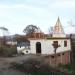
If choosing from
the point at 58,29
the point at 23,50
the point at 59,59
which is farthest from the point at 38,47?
the point at 23,50

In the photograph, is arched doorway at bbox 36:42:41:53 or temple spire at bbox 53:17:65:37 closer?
arched doorway at bbox 36:42:41:53

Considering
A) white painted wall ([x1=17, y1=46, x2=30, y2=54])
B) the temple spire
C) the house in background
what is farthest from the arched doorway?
white painted wall ([x1=17, y1=46, x2=30, y2=54])

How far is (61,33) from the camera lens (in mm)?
34438

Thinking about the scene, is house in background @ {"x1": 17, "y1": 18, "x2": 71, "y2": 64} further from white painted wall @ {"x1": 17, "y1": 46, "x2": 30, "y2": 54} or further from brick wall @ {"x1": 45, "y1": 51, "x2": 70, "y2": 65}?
white painted wall @ {"x1": 17, "y1": 46, "x2": 30, "y2": 54}

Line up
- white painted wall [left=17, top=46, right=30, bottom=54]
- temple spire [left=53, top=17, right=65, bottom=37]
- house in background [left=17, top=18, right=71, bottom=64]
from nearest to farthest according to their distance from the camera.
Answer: house in background [left=17, top=18, right=71, bottom=64] < temple spire [left=53, top=17, right=65, bottom=37] < white painted wall [left=17, top=46, right=30, bottom=54]

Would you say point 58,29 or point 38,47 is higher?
point 58,29

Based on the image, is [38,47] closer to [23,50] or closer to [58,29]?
[58,29]

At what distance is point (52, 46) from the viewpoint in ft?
107

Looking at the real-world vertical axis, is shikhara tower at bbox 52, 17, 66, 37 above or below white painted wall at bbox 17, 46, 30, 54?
above

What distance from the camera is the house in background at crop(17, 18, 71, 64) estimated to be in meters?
32.4

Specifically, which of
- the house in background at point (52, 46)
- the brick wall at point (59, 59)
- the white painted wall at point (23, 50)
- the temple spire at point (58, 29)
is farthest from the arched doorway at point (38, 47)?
the white painted wall at point (23, 50)

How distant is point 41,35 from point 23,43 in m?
6.87

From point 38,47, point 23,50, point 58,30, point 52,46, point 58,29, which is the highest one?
point 58,29

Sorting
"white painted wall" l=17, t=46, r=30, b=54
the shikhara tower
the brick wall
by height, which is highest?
the shikhara tower
